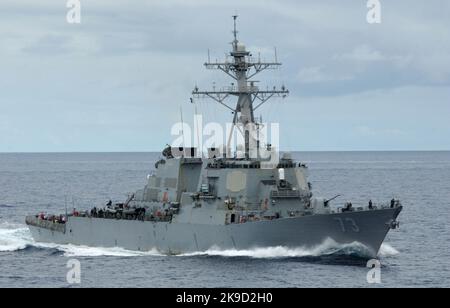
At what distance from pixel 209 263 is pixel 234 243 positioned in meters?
1.66

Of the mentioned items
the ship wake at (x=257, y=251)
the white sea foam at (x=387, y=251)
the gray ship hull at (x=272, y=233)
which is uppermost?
the gray ship hull at (x=272, y=233)

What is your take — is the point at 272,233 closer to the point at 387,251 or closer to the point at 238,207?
the point at 238,207

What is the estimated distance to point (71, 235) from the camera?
54.8 metres

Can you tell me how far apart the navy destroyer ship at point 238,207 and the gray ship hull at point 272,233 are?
45mm

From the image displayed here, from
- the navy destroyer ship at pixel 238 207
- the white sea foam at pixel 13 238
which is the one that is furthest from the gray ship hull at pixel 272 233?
the white sea foam at pixel 13 238

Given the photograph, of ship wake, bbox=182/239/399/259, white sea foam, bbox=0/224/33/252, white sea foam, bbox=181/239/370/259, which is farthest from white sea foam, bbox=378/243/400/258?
white sea foam, bbox=0/224/33/252

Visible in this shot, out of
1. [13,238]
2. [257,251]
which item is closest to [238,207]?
[257,251]

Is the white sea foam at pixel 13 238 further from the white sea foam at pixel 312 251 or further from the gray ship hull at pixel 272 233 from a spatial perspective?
the white sea foam at pixel 312 251

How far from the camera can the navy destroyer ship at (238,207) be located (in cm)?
4347

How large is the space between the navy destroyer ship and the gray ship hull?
0.15 ft

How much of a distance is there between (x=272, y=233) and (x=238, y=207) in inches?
107

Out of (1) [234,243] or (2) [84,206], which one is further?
(2) [84,206]
